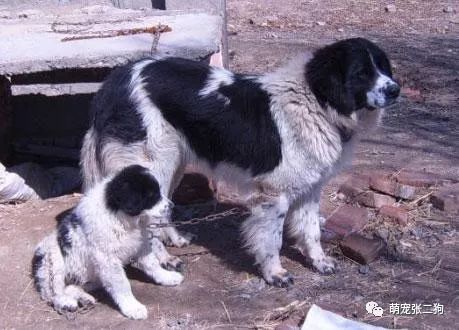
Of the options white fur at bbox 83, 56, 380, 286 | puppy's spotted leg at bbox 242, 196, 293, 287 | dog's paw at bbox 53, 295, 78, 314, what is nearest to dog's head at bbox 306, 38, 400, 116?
white fur at bbox 83, 56, 380, 286

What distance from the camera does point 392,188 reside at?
580 centimetres

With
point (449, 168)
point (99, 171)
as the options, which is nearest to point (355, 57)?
point (99, 171)

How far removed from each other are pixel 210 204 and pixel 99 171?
1.26 m

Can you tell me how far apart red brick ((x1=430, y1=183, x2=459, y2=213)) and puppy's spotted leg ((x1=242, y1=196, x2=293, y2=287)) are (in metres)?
1.49

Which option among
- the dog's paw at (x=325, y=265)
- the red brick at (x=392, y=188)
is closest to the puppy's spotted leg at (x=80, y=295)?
the dog's paw at (x=325, y=265)

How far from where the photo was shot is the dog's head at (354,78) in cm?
432

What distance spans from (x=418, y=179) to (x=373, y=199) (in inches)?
19.0

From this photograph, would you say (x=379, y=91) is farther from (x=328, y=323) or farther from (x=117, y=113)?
(x=117, y=113)

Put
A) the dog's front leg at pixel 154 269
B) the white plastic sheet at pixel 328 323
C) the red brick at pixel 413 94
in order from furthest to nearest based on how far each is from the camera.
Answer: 1. the red brick at pixel 413 94
2. the dog's front leg at pixel 154 269
3. the white plastic sheet at pixel 328 323

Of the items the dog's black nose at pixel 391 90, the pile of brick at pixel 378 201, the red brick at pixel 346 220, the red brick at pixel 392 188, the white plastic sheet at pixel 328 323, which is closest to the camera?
the white plastic sheet at pixel 328 323

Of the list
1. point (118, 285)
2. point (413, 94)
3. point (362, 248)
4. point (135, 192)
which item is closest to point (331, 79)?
point (362, 248)

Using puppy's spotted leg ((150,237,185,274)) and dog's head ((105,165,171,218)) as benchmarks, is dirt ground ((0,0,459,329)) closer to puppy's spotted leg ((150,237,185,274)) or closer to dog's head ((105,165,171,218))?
puppy's spotted leg ((150,237,185,274))

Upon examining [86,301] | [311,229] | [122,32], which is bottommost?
[86,301]

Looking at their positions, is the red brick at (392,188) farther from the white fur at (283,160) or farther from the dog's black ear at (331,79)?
the dog's black ear at (331,79)
